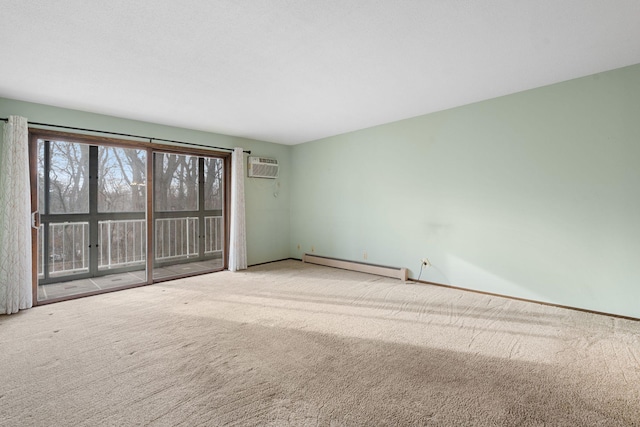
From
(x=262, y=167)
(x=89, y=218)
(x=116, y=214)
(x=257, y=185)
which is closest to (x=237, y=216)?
(x=257, y=185)

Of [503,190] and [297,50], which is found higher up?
[297,50]

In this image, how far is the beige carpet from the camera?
65.6 inches

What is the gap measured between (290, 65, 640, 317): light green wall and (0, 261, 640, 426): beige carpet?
0.42 meters

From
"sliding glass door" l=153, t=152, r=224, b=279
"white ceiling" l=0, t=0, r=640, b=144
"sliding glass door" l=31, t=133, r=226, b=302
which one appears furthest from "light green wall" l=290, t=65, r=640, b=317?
"sliding glass door" l=31, t=133, r=226, b=302

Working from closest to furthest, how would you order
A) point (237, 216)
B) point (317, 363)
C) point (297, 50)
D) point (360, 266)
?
point (317, 363)
point (297, 50)
point (360, 266)
point (237, 216)

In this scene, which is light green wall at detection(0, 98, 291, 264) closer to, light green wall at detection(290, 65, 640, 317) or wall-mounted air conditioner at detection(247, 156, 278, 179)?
wall-mounted air conditioner at detection(247, 156, 278, 179)

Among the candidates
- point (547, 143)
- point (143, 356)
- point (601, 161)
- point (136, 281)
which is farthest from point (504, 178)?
point (136, 281)

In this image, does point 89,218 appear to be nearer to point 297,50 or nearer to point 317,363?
point 297,50

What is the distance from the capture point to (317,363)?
2189mm

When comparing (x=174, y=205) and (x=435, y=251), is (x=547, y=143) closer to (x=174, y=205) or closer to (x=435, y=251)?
(x=435, y=251)

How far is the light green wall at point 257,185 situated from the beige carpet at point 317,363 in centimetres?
226

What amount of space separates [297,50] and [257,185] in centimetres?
358

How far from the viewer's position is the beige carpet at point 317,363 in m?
1.67

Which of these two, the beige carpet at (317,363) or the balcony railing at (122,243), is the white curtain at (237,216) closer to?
the balcony railing at (122,243)
